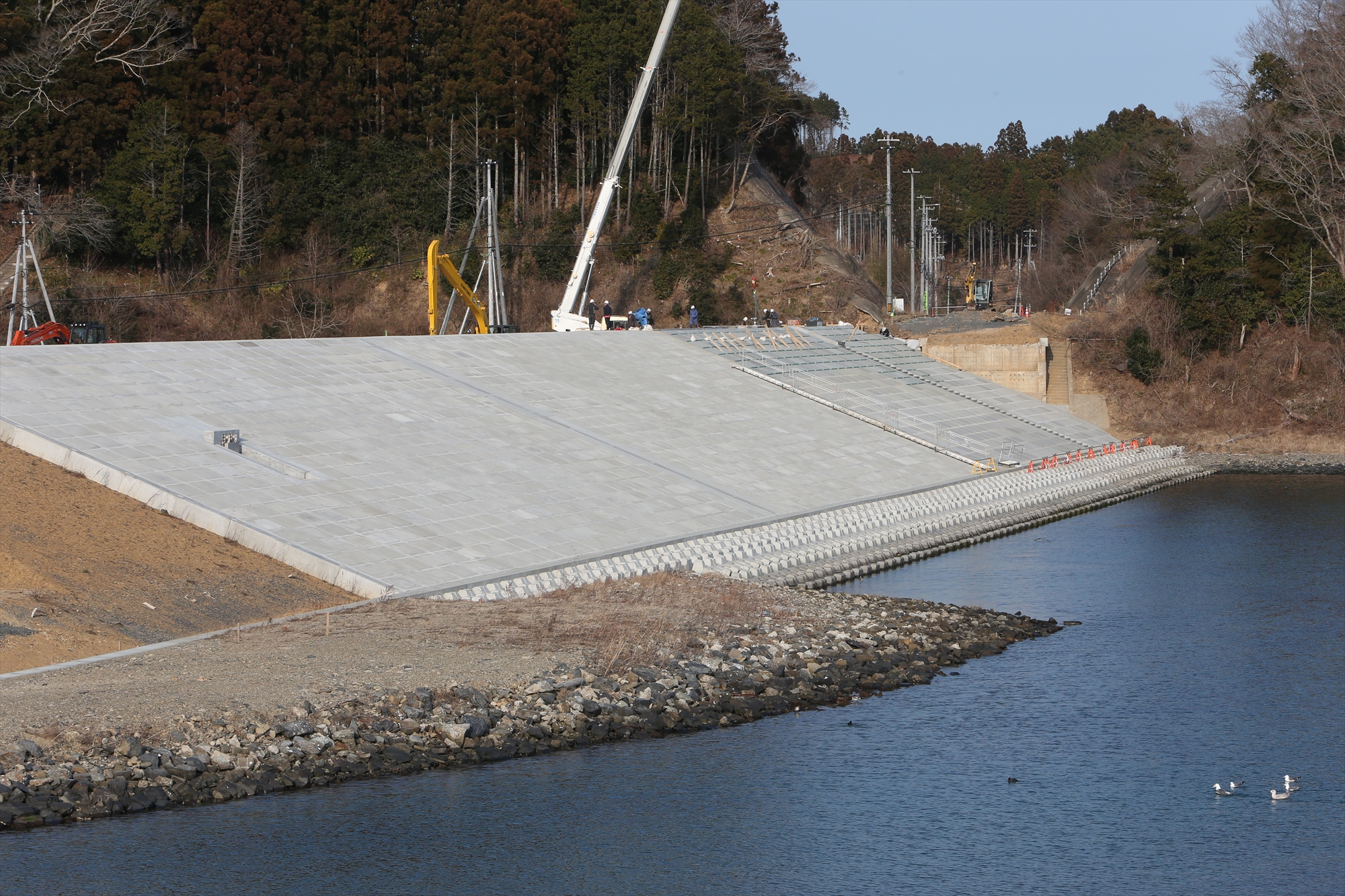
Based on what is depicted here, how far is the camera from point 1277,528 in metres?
29.8

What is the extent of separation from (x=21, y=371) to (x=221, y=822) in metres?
15.1

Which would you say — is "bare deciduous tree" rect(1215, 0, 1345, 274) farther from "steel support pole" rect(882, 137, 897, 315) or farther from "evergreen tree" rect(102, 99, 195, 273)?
"evergreen tree" rect(102, 99, 195, 273)

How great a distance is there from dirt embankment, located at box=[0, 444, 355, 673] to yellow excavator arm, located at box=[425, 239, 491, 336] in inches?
738

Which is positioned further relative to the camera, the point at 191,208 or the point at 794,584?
the point at 191,208

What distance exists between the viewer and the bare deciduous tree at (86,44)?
4978 cm

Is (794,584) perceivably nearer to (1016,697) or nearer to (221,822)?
(1016,697)

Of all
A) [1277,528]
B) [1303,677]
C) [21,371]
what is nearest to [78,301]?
[21,371]

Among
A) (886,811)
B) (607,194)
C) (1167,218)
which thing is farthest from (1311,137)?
(886,811)

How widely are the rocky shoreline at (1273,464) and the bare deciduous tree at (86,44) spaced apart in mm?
39518

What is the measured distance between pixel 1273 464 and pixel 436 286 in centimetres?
2649

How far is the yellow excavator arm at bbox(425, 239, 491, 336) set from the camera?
1512 inches

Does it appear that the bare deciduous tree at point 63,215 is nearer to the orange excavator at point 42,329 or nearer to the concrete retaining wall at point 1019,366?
the orange excavator at point 42,329

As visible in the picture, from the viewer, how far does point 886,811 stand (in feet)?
40.2

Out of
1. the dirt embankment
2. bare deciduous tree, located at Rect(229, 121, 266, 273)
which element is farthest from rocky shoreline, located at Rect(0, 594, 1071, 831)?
bare deciduous tree, located at Rect(229, 121, 266, 273)
